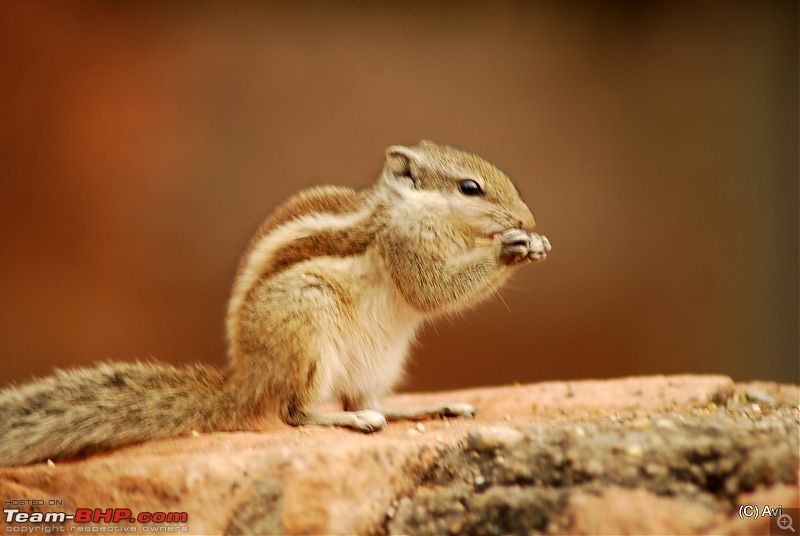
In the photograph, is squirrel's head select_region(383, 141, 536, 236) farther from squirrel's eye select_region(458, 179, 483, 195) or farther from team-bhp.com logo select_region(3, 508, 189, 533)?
team-bhp.com logo select_region(3, 508, 189, 533)

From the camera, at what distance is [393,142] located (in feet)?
12.6

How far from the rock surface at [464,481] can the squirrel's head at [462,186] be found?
2.81 ft

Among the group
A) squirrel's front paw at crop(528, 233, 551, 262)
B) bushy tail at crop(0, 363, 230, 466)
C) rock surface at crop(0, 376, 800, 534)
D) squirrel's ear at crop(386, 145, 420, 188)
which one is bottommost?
rock surface at crop(0, 376, 800, 534)

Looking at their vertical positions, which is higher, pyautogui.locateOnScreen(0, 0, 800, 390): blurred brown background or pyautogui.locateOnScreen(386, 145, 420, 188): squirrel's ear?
pyautogui.locateOnScreen(0, 0, 800, 390): blurred brown background

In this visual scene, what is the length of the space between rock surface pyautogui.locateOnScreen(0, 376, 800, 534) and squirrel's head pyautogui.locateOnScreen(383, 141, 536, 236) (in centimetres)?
86

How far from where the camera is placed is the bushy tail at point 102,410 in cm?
207

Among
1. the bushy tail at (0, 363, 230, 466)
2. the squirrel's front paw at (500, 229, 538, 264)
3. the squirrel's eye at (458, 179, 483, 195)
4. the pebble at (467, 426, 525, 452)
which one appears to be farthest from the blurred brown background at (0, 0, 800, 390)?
the pebble at (467, 426, 525, 452)

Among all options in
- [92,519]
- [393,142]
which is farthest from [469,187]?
[92,519]

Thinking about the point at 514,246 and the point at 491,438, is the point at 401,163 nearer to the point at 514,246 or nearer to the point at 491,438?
the point at 514,246

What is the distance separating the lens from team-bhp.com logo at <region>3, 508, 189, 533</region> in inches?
67.6

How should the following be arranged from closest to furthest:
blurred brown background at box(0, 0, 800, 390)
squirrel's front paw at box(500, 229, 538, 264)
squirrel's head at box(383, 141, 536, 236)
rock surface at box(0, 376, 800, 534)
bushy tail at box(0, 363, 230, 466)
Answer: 1. rock surface at box(0, 376, 800, 534)
2. bushy tail at box(0, 363, 230, 466)
3. squirrel's front paw at box(500, 229, 538, 264)
4. squirrel's head at box(383, 141, 536, 236)
5. blurred brown background at box(0, 0, 800, 390)

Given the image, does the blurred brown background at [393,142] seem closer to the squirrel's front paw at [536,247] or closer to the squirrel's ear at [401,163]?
the squirrel's ear at [401,163]
